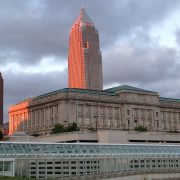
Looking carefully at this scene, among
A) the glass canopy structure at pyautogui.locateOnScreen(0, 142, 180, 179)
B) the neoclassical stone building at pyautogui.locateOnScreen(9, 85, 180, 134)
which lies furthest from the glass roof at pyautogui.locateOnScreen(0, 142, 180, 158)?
the neoclassical stone building at pyautogui.locateOnScreen(9, 85, 180, 134)

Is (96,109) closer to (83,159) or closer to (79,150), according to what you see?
(79,150)

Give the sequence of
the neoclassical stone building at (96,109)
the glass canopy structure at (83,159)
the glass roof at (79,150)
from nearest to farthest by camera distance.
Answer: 1. the glass canopy structure at (83,159)
2. the glass roof at (79,150)
3. the neoclassical stone building at (96,109)

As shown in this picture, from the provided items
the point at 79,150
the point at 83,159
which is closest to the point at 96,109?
the point at 79,150

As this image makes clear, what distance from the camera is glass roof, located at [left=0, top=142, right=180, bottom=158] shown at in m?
66.3

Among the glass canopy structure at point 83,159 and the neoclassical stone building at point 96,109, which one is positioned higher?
the neoclassical stone building at point 96,109

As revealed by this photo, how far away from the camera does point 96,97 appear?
184m

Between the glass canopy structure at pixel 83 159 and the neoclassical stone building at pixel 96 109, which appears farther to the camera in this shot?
the neoclassical stone building at pixel 96 109

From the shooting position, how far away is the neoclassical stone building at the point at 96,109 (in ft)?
576

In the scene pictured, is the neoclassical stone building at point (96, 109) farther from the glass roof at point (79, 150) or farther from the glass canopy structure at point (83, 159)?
the glass canopy structure at point (83, 159)

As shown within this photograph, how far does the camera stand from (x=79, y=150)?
241 ft

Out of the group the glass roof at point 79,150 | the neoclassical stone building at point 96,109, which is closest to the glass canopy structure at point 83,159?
the glass roof at point 79,150

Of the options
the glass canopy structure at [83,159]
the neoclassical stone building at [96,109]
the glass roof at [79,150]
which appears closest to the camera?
the glass canopy structure at [83,159]

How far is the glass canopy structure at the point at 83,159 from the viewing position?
65.5m

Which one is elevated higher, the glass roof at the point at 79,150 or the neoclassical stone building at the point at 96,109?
the neoclassical stone building at the point at 96,109
